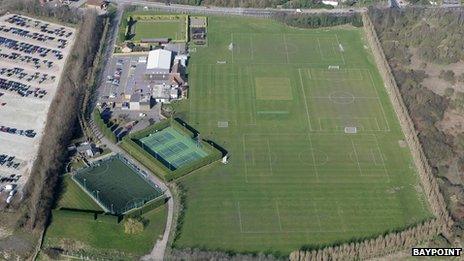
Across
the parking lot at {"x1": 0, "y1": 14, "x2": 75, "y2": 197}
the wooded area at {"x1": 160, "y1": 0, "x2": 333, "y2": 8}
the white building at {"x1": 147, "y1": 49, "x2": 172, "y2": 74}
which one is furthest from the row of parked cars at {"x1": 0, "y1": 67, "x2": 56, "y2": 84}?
the wooded area at {"x1": 160, "y1": 0, "x2": 333, "y2": 8}

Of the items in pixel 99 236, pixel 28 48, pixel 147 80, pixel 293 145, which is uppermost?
pixel 99 236

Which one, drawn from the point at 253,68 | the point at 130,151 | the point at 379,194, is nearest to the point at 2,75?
the point at 130,151

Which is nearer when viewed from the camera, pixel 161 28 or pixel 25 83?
pixel 25 83

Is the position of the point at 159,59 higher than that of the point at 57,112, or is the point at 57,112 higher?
the point at 57,112

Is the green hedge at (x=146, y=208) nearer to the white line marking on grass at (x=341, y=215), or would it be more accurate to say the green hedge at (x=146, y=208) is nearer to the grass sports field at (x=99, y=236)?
the grass sports field at (x=99, y=236)

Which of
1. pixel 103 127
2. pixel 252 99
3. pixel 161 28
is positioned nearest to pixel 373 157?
pixel 252 99

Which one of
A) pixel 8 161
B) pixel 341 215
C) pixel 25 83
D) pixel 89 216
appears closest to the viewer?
pixel 89 216

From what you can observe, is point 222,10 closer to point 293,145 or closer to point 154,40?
point 154,40

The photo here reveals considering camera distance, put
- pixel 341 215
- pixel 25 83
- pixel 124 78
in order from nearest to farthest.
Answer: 1. pixel 341 215
2. pixel 25 83
3. pixel 124 78
